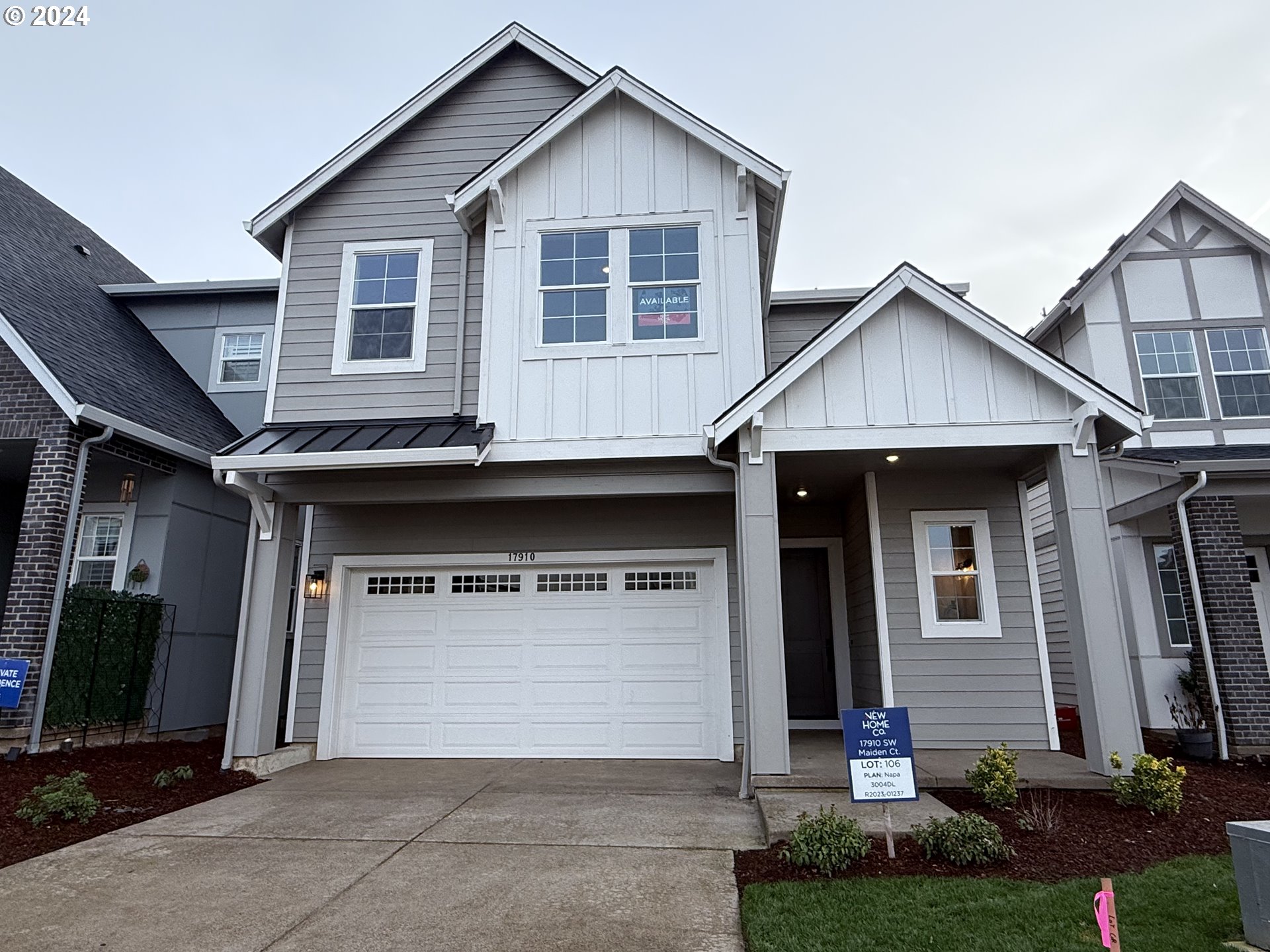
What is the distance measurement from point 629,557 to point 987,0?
32.1 feet

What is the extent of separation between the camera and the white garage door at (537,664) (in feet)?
27.5

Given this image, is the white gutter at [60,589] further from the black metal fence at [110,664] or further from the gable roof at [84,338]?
the gable roof at [84,338]

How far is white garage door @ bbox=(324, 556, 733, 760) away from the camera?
8367mm

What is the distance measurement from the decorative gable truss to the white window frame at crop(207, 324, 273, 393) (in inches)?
326

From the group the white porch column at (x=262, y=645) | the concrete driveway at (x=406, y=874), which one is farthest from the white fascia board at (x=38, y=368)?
the concrete driveway at (x=406, y=874)

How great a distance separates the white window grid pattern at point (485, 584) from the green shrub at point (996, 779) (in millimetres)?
5174

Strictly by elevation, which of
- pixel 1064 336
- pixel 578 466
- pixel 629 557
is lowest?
pixel 629 557

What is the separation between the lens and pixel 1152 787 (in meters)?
5.33

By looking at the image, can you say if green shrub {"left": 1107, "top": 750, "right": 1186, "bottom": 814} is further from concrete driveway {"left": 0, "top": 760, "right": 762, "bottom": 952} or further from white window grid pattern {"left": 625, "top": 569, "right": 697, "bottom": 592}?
white window grid pattern {"left": 625, "top": 569, "right": 697, "bottom": 592}

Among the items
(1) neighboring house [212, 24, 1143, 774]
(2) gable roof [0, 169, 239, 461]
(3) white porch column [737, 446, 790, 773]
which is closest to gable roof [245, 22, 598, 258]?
(1) neighboring house [212, 24, 1143, 774]

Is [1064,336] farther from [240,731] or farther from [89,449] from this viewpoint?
[89,449]

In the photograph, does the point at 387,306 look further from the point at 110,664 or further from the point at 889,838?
the point at 889,838

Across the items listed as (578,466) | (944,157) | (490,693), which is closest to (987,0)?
(944,157)

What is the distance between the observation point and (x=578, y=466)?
25.7 feet
